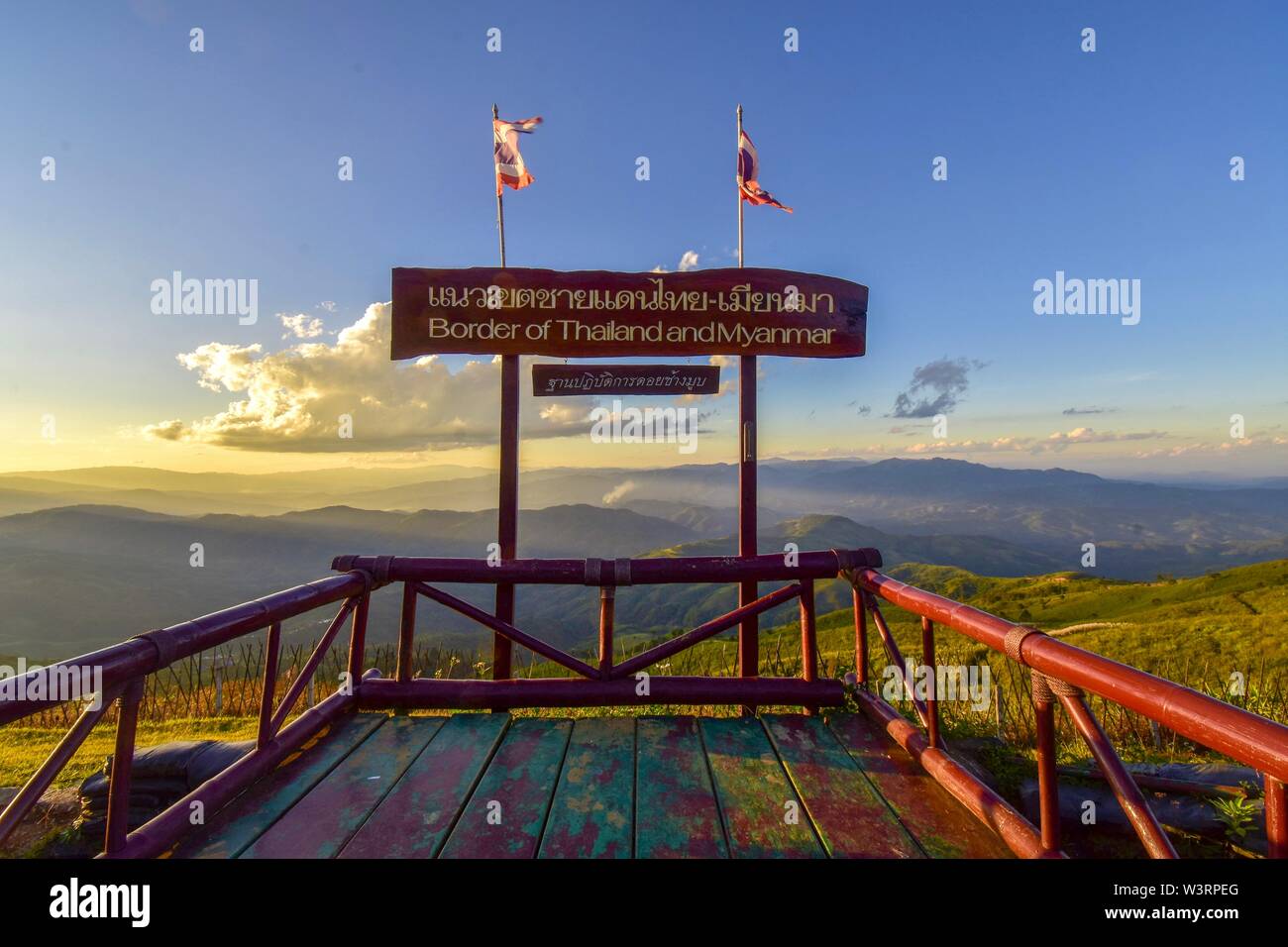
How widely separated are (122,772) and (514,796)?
6.77 feet

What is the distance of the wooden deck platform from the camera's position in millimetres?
3258

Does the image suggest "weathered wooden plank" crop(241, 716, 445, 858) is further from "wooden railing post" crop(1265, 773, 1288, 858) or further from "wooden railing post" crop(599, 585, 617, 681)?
"wooden railing post" crop(1265, 773, 1288, 858)

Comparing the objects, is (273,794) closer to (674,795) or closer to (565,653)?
(565,653)

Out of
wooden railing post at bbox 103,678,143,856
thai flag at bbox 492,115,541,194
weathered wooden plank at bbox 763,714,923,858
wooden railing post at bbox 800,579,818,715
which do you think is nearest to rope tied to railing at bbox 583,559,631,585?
wooden railing post at bbox 800,579,818,715

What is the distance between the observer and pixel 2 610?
188 meters

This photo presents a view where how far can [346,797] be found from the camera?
3.74 m

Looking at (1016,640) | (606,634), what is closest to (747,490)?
(606,634)

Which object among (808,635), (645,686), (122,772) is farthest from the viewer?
(808,635)

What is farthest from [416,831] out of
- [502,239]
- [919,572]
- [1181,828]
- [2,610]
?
[2,610]

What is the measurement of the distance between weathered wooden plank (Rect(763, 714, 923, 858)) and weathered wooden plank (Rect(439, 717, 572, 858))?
1686 mm

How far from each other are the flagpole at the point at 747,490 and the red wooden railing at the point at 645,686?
178 millimetres

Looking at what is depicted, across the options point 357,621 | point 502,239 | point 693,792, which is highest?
point 502,239

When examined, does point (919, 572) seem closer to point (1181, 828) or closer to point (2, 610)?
point (1181, 828)
